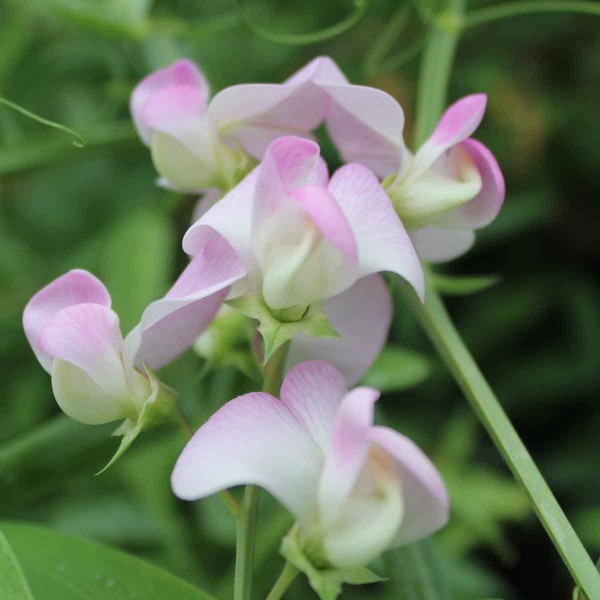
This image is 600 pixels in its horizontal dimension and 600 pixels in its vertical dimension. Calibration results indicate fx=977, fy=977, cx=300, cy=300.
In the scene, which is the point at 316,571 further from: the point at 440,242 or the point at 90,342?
the point at 440,242

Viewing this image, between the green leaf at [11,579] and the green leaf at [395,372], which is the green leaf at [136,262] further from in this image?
the green leaf at [11,579]

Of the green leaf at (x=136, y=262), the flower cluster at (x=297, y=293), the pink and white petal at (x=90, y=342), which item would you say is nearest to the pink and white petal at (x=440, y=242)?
the flower cluster at (x=297, y=293)

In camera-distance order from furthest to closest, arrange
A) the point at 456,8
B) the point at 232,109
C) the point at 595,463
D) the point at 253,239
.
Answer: the point at 595,463, the point at 456,8, the point at 232,109, the point at 253,239

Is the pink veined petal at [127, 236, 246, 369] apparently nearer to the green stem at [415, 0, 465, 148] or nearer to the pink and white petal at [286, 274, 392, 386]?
the pink and white petal at [286, 274, 392, 386]

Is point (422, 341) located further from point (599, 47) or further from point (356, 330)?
point (356, 330)

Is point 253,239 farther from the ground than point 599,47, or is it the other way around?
point 253,239

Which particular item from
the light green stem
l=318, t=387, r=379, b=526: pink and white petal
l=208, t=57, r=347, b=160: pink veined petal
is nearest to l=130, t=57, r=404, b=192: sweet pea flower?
l=208, t=57, r=347, b=160: pink veined petal

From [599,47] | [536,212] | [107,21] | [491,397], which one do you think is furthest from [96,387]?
[599,47]
